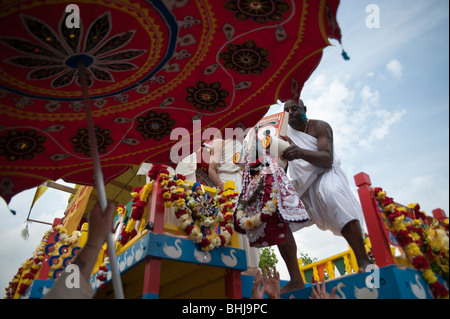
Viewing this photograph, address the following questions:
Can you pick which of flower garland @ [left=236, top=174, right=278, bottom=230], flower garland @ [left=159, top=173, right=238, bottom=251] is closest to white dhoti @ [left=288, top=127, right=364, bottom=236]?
flower garland @ [left=236, top=174, right=278, bottom=230]

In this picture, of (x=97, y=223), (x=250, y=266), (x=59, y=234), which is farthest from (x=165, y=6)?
(x=59, y=234)

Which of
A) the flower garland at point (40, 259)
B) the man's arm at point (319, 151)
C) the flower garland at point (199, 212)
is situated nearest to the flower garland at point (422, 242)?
the man's arm at point (319, 151)

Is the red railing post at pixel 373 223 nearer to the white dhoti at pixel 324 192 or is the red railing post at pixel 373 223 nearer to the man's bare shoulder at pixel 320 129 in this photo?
the white dhoti at pixel 324 192

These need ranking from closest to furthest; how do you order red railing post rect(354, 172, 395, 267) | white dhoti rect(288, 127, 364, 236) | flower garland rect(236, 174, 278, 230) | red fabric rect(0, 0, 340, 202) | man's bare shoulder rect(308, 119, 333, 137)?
red fabric rect(0, 0, 340, 202) < red railing post rect(354, 172, 395, 267) < flower garland rect(236, 174, 278, 230) < white dhoti rect(288, 127, 364, 236) < man's bare shoulder rect(308, 119, 333, 137)

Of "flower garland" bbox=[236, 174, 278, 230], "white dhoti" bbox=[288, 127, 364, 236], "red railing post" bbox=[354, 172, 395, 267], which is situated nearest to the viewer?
"red railing post" bbox=[354, 172, 395, 267]

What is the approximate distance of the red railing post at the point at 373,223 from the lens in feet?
9.95

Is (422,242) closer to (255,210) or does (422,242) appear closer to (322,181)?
(322,181)

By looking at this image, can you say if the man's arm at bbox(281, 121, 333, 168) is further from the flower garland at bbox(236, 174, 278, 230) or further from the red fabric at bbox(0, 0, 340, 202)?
the red fabric at bbox(0, 0, 340, 202)

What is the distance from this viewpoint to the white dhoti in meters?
3.42

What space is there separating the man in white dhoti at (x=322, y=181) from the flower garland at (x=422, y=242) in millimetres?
313

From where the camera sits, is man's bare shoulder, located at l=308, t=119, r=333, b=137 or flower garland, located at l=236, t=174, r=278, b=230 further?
man's bare shoulder, located at l=308, t=119, r=333, b=137

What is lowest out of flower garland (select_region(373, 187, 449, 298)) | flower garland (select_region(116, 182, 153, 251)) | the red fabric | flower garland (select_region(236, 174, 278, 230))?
flower garland (select_region(373, 187, 449, 298))

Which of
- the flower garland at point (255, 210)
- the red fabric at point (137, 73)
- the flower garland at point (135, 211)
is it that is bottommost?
the flower garland at point (255, 210)

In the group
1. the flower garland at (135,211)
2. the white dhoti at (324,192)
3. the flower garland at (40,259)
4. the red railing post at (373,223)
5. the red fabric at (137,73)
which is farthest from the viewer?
the flower garland at (40,259)
